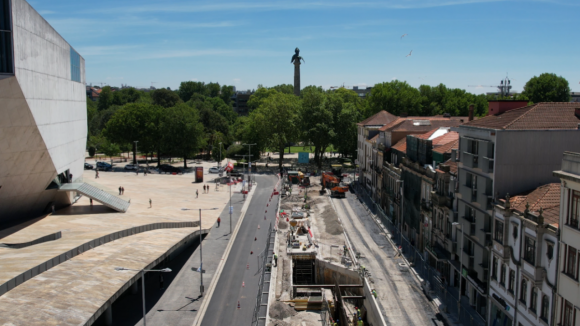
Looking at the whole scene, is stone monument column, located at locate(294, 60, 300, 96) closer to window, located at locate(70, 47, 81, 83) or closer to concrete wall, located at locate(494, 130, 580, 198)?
window, located at locate(70, 47, 81, 83)

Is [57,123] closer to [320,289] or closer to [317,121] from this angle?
[320,289]

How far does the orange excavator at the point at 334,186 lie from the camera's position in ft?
279

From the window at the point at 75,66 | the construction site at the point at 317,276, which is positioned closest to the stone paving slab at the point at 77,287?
the construction site at the point at 317,276

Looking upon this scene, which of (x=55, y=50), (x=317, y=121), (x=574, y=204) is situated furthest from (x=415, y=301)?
(x=317, y=121)

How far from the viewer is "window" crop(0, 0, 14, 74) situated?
3941 cm

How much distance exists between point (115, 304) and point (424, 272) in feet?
90.1

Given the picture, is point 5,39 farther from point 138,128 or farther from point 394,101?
point 394,101

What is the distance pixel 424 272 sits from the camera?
150 ft

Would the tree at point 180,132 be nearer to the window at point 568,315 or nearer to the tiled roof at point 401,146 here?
the tiled roof at point 401,146

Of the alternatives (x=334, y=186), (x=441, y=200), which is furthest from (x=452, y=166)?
(x=334, y=186)

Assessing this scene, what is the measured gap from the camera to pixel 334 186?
89.8 meters

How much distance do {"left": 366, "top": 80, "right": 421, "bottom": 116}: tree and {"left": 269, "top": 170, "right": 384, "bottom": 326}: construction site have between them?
179 ft

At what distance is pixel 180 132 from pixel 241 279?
7546 centimetres

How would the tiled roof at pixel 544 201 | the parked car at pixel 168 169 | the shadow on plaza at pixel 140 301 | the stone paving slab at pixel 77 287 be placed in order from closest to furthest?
1. the stone paving slab at pixel 77 287
2. the tiled roof at pixel 544 201
3. the shadow on plaza at pixel 140 301
4. the parked car at pixel 168 169
